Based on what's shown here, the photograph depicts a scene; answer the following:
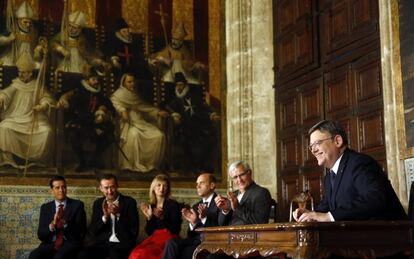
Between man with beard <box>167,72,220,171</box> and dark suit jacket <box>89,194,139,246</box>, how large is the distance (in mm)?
→ 1776

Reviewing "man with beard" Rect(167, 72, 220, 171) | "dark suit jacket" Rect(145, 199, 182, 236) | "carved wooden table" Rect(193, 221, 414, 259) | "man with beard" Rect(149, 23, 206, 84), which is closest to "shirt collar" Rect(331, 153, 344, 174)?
"carved wooden table" Rect(193, 221, 414, 259)

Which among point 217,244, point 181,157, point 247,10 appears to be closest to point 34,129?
point 181,157

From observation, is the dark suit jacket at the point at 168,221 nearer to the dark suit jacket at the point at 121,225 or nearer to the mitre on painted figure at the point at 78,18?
the dark suit jacket at the point at 121,225

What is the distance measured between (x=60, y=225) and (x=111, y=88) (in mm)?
2523

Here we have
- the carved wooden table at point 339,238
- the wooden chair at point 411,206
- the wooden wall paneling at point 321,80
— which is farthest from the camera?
the wooden wall paneling at point 321,80

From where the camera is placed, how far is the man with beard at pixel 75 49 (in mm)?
10156

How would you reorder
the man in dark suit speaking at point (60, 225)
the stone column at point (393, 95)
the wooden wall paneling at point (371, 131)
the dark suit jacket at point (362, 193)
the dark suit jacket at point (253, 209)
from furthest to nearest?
1. the man in dark suit speaking at point (60, 225)
2. the wooden wall paneling at point (371, 131)
3. the dark suit jacket at point (253, 209)
4. the stone column at point (393, 95)
5. the dark suit jacket at point (362, 193)

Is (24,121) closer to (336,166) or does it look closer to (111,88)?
(111,88)

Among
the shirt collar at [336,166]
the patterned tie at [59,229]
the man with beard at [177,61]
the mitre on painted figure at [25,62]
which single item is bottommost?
the patterned tie at [59,229]

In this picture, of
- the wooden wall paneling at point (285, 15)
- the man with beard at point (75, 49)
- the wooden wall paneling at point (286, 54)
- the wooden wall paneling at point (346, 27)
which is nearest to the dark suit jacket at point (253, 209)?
the wooden wall paneling at point (346, 27)

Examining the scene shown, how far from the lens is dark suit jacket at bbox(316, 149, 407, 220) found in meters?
4.90

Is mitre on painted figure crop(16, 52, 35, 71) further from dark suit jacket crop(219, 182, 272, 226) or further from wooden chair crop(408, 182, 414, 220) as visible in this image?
wooden chair crop(408, 182, 414, 220)

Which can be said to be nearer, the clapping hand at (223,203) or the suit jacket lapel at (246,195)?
the clapping hand at (223,203)

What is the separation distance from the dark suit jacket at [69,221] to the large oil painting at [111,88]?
0.74 metres
